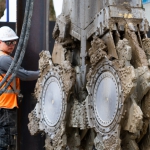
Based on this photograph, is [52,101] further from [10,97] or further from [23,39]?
[23,39]

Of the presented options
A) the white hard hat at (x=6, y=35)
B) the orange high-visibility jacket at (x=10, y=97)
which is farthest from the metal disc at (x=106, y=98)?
the white hard hat at (x=6, y=35)

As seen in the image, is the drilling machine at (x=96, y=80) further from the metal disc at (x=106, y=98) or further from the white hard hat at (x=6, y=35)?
the white hard hat at (x=6, y=35)

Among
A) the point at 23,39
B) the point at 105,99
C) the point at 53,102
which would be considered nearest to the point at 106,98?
the point at 105,99

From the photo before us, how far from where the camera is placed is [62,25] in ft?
23.3

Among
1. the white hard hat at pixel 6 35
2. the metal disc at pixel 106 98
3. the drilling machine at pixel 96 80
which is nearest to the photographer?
the drilling machine at pixel 96 80

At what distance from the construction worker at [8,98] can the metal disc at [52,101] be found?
1.17 ft

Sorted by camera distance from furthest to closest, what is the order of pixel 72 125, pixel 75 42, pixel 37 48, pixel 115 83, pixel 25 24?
pixel 37 48 < pixel 75 42 < pixel 72 125 < pixel 115 83 < pixel 25 24

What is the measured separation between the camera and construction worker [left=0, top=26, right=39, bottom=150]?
7219mm

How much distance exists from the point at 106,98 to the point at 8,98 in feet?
6.05

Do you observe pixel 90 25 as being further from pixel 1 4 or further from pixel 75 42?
pixel 1 4

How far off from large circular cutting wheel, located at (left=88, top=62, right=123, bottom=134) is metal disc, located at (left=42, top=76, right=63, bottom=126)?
64cm

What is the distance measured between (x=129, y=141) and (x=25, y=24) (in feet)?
5.94

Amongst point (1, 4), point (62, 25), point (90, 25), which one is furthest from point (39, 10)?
point (1, 4)

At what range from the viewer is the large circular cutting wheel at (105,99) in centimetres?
577
